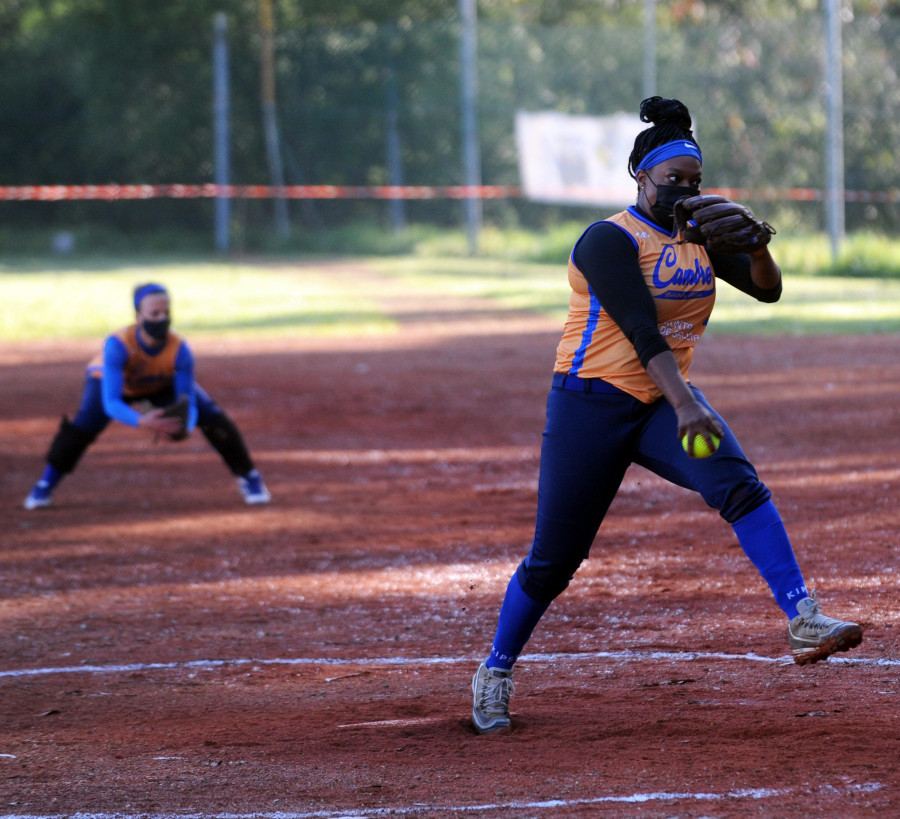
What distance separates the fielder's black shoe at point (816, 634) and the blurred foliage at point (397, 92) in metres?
27.2

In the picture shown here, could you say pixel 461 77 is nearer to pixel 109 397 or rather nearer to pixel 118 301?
pixel 118 301

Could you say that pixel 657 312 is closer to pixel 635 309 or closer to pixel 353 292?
pixel 635 309

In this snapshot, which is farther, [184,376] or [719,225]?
[184,376]

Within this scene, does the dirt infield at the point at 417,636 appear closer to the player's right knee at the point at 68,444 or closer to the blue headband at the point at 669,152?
the player's right knee at the point at 68,444

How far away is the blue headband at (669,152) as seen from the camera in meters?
4.49

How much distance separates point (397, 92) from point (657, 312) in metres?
34.3

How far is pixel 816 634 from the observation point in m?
4.14

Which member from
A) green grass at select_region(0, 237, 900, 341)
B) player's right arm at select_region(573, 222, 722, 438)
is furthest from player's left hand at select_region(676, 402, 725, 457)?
green grass at select_region(0, 237, 900, 341)

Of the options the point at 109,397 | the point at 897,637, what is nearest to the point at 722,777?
the point at 897,637

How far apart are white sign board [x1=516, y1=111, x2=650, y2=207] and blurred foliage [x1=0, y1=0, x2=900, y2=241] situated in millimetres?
1697

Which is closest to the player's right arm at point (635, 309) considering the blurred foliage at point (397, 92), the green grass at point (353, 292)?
the green grass at point (353, 292)

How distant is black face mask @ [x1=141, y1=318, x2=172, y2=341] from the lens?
340 inches

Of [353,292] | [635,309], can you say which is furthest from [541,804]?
[353,292]

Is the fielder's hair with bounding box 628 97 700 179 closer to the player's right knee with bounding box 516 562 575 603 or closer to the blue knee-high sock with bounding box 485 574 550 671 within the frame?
the player's right knee with bounding box 516 562 575 603
